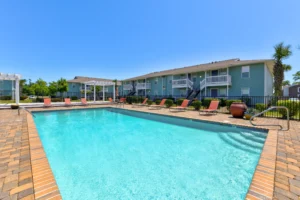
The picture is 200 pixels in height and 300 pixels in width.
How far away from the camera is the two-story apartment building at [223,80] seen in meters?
17.0

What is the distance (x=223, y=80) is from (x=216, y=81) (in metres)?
0.90

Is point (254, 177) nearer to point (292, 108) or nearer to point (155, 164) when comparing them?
point (155, 164)

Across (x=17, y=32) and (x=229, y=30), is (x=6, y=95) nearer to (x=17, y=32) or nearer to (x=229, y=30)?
(x=17, y=32)

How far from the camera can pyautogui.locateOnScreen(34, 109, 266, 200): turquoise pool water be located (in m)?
2.86

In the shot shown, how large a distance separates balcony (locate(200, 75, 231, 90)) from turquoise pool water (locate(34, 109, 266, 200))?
532 inches

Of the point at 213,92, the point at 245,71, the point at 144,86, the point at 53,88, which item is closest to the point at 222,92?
the point at 213,92

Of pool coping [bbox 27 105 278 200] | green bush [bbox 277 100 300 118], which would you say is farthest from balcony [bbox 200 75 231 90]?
pool coping [bbox 27 105 278 200]

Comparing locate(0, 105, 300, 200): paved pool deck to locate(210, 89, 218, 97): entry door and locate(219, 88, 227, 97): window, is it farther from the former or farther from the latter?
locate(210, 89, 218, 97): entry door

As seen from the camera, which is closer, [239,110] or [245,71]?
[239,110]

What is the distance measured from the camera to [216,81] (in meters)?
19.4

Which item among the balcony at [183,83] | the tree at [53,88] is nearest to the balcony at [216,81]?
the balcony at [183,83]

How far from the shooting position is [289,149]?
3.55m

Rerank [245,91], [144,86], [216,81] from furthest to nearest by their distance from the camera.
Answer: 1. [144,86]
2. [216,81]
3. [245,91]

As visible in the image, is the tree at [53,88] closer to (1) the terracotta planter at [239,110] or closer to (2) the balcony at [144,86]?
(2) the balcony at [144,86]
